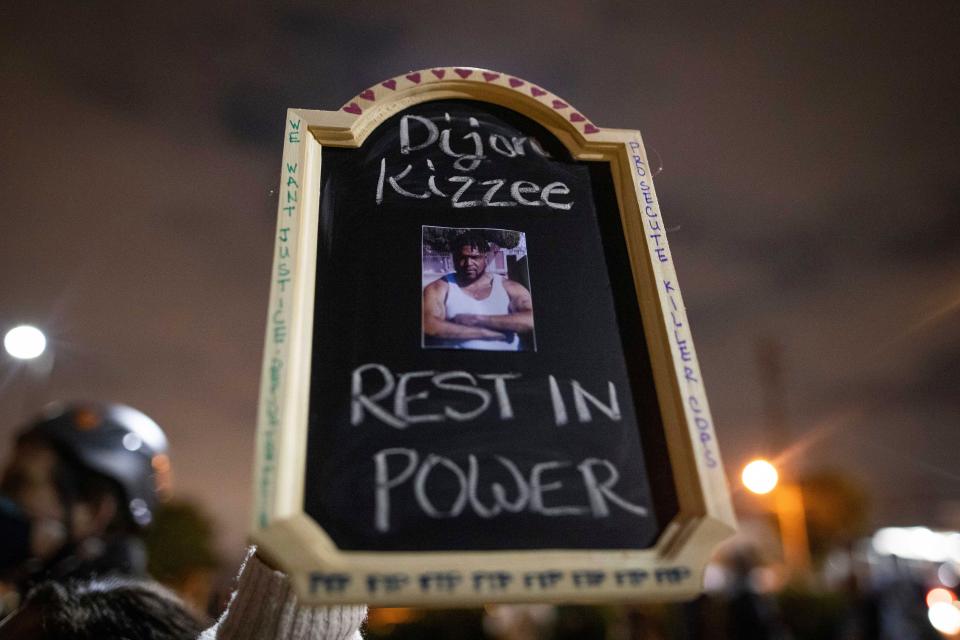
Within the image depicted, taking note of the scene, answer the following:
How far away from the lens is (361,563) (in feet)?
3.14

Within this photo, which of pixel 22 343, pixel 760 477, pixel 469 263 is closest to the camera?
pixel 469 263

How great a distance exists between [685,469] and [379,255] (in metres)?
0.76

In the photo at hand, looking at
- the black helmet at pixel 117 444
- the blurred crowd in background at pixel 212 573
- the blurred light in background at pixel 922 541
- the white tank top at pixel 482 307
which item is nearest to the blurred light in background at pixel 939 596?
the blurred crowd in background at pixel 212 573

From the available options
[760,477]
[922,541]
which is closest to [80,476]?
[760,477]

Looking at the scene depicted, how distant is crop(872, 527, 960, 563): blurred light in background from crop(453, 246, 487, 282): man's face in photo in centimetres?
6451

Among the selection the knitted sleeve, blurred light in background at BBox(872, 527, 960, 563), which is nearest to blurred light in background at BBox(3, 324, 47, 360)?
the knitted sleeve

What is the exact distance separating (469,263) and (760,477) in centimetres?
1196

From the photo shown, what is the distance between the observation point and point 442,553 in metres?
0.99

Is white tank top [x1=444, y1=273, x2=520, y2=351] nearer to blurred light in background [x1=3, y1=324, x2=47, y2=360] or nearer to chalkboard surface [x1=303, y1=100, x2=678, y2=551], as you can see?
chalkboard surface [x1=303, y1=100, x2=678, y2=551]

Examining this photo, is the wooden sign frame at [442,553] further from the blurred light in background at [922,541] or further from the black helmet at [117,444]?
the blurred light in background at [922,541]

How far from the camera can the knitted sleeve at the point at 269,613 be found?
1.36 meters

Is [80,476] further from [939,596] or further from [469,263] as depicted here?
[939,596]

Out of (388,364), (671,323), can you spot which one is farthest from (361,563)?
(671,323)

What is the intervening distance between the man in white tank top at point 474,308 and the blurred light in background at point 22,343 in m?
11.3
